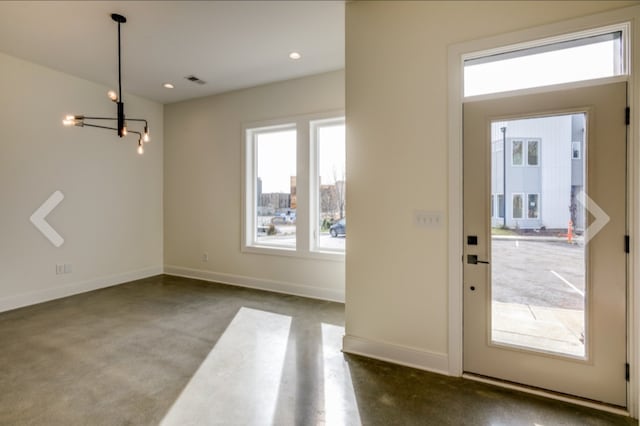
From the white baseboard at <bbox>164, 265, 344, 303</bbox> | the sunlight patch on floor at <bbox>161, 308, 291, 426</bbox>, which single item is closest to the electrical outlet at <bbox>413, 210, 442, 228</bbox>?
the sunlight patch on floor at <bbox>161, 308, 291, 426</bbox>

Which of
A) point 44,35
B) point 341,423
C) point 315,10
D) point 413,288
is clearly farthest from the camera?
point 44,35

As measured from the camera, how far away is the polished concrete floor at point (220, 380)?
210 centimetres

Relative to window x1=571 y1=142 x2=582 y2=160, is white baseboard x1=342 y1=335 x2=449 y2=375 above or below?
below

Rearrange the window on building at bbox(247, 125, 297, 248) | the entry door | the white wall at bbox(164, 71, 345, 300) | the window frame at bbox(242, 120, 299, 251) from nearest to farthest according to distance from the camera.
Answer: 1. the entry door
2. the white wall at bbox(164, 71, 345, 300)
3. the window on building at bbox(247, 125, 297, 248)
4. the window frame at bbox(242, 120, 299, 251)

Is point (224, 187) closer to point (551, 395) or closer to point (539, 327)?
point (539, 327)

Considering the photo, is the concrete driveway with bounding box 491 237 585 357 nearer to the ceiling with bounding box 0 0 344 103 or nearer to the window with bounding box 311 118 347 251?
the window with bounding box 311 118 347 251

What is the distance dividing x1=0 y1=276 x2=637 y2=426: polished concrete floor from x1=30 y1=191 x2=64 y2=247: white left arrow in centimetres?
108

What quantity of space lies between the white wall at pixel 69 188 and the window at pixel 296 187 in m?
2.11

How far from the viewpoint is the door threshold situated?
7.07ft

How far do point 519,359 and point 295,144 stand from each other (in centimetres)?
389

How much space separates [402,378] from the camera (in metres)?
2.55

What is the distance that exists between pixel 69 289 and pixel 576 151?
20.8 ft

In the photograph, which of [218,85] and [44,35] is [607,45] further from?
[44,35]

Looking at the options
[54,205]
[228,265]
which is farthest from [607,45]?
[54,205]
